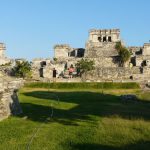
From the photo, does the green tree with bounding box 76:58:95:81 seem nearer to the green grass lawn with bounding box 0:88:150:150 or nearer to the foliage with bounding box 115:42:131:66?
the foliage with bounding box 115:42:131:66

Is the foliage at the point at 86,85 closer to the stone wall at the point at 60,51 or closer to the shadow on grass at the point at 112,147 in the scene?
the stone wall at the point at 60,51

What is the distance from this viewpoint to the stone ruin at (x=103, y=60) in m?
79.1

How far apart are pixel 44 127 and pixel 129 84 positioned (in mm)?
42686

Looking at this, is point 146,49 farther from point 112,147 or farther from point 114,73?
point 112,147

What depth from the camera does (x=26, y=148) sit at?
51.1 ft

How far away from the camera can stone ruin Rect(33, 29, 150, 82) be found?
3113 inches

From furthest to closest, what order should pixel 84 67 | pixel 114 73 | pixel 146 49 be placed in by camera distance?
pixel 146 49
pixel 114 73
pixel 84 67

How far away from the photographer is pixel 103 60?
8669cm

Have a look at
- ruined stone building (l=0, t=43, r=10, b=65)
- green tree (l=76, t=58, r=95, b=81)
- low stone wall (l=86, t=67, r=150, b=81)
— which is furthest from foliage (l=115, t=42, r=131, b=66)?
ruined stone building (l=0, t=43, r=10, b=65)

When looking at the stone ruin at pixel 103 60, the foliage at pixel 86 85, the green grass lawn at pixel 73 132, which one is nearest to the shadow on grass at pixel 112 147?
the green grass lawn at pixel 73 132

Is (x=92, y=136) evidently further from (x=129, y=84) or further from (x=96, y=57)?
(x=96, y=57)

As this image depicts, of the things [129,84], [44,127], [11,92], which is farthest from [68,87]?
Result: [44,127]

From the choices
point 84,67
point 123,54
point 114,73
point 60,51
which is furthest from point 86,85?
point 60,51

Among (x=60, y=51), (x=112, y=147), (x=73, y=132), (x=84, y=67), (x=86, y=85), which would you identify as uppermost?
(x=60, y=51)
